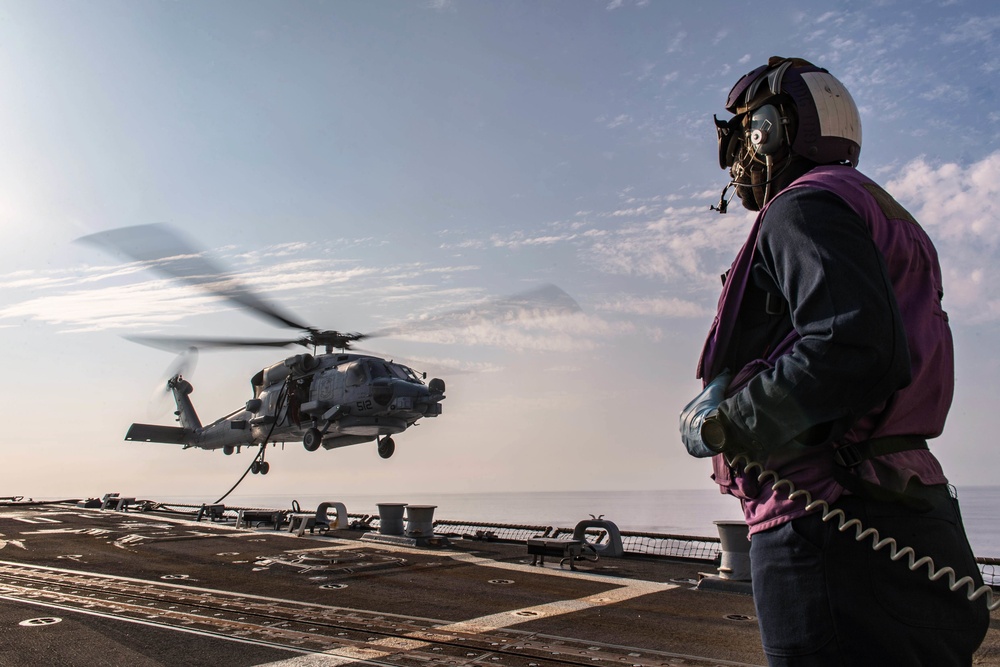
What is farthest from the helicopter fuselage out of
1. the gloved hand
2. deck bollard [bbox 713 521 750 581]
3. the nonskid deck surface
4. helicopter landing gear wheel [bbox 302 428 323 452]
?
the gloved hand

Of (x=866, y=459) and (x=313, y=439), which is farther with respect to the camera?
(x=313, y=439)

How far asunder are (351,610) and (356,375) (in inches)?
519

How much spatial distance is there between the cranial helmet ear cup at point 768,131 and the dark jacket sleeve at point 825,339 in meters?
0.47

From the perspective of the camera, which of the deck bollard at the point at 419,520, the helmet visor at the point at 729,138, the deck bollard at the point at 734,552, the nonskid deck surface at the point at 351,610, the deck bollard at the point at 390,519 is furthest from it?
the deck bollard at the point at 390,519

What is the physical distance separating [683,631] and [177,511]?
27.6 m

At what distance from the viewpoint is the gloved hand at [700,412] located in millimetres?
1958

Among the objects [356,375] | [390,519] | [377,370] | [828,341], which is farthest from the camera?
[377,370]

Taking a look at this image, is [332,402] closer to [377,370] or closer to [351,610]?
[377,370]

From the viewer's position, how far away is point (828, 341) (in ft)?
5.73

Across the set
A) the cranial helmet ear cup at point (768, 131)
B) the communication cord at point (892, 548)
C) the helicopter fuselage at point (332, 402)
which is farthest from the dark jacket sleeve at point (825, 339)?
the helicopter fuselage at point (332, 402)

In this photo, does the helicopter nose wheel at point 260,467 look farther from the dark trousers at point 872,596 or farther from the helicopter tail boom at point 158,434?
the dark trousers at point 872,596

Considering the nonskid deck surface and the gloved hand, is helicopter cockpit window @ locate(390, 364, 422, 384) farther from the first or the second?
the gloved hand

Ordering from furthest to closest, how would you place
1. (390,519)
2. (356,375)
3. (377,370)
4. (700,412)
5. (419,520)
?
1. (377,370)
2. (356,375)
3. (390,519)
4. (419,520)
5. (700,412)

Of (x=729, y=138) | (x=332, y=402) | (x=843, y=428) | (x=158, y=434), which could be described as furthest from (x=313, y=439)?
(x=843, y=428)
